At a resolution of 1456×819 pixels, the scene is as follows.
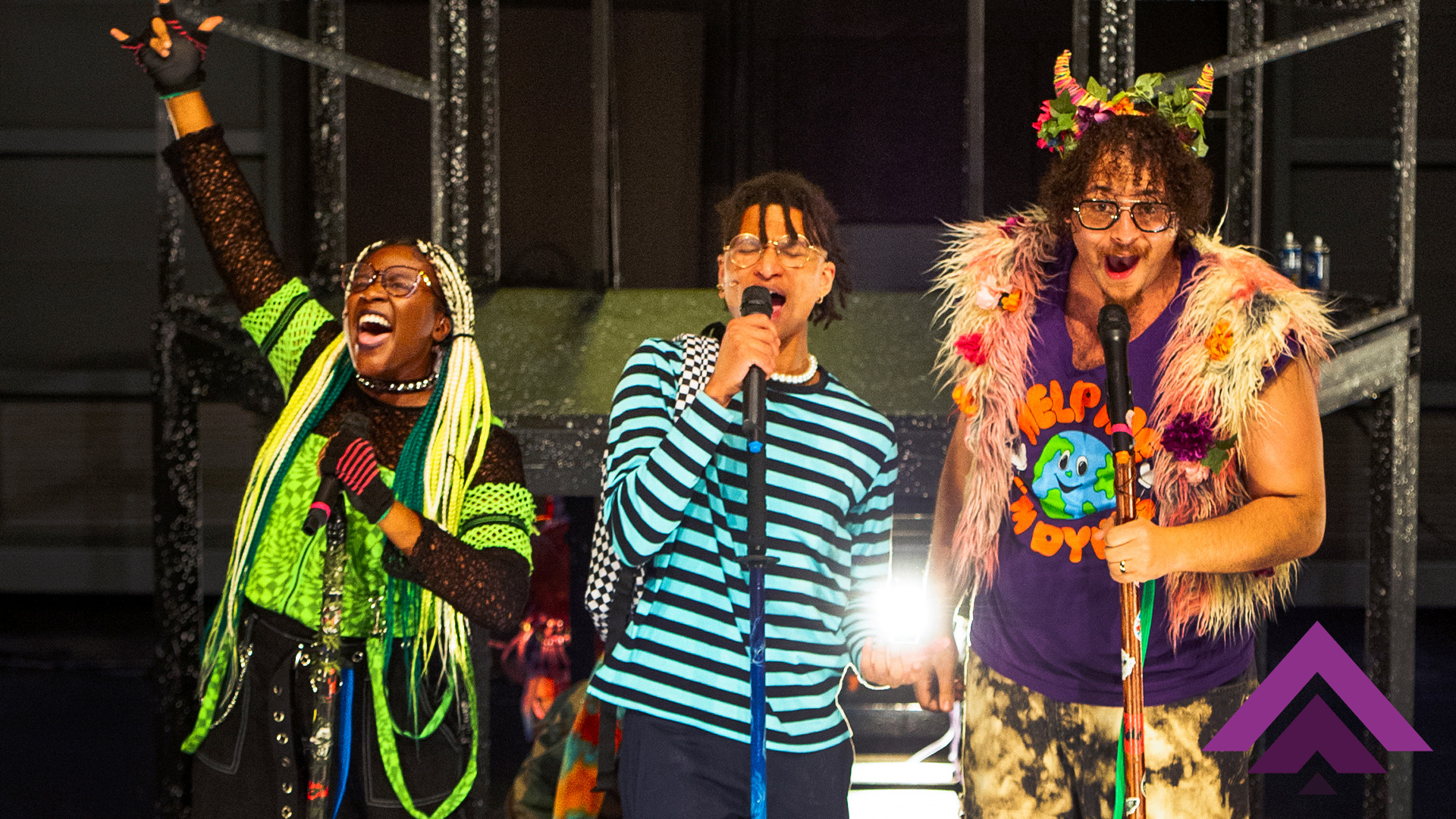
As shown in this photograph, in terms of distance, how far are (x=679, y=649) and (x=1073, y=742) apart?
57cm

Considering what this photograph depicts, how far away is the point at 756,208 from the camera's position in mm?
1988

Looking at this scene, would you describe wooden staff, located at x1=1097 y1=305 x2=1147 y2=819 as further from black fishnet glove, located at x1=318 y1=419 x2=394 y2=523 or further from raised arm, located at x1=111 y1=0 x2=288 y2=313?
raised arm, located at x1=111 y1=0 x2=288 y2=313

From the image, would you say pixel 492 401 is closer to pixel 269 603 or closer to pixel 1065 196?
pixel 269 603

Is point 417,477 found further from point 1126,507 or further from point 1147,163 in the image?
point 1147,163

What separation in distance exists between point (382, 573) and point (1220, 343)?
4.06ft

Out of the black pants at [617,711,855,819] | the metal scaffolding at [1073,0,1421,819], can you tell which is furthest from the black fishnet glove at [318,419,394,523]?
the metal scaffolding at [1073,0,1421,819]

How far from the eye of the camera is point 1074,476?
2.00m

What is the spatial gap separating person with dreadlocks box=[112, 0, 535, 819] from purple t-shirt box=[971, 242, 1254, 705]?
731 millimetres

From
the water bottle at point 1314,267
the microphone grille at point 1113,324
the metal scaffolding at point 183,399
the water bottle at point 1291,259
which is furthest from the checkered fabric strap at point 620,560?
the water bottle at point 1314,267

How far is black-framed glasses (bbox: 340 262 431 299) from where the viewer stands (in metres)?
2.15

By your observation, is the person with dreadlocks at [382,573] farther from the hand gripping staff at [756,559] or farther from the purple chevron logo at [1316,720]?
the purple chevron logo at [1316,720]

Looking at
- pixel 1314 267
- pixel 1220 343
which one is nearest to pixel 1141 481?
pixel 1220 343

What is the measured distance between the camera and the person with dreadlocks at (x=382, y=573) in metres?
2.05

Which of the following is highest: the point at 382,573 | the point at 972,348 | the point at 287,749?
the point at 972,348
